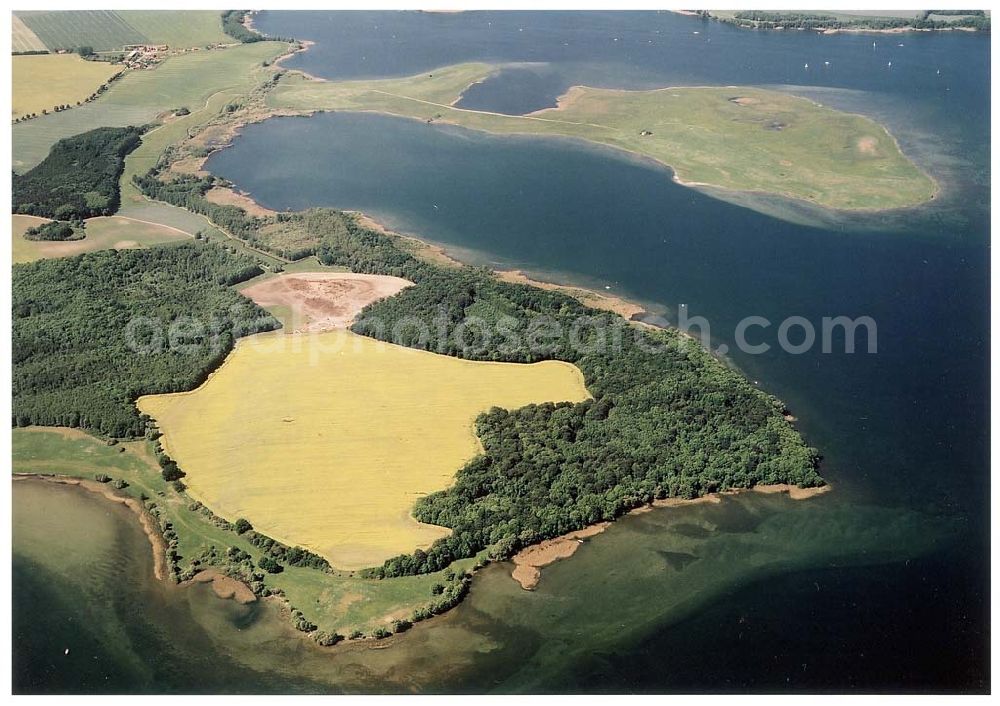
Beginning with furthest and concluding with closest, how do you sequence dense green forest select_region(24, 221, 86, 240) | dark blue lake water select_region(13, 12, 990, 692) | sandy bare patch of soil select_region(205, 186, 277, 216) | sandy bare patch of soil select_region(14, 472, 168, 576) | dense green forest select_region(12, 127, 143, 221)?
sandy bare patch of soil select_region(205, 186, 277, 216), dense green forest select_region(12, 127, 143, 221), dense green forest select_region(24, 221, 86, 240), sandy bare patch of soil select_region(14, 472, 168, 576), dark blue lake water select_region(13, 12, 990, 692)

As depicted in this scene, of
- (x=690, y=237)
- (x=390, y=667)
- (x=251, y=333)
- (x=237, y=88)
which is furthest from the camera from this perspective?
(x=237, y=88)

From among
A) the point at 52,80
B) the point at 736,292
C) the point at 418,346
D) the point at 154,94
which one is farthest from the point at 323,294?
the point at 52,80

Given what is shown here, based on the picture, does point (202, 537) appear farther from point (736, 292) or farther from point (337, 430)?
point (736, 292)

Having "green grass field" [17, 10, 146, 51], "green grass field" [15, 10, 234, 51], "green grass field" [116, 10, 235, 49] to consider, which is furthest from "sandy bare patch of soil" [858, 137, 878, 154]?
"green grass field" [17, 10, 146, 51]

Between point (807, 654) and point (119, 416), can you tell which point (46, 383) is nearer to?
point (119, 416)

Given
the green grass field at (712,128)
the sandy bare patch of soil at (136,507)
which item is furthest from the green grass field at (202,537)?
the green grass field at (712,128)

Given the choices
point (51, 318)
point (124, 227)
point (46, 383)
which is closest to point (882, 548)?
point (46, 383)

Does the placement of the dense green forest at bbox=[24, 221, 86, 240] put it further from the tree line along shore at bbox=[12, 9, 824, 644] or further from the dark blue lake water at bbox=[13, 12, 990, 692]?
the dark blue lake water at bbox=[13, 12, 990, 692]
